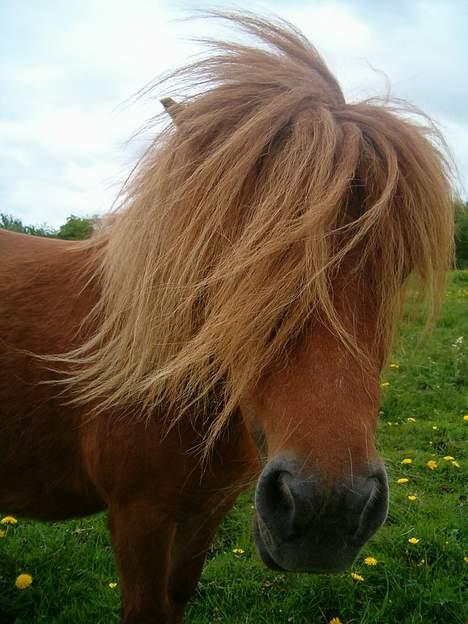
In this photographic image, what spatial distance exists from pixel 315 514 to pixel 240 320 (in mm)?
468

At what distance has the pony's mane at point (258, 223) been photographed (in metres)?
1.38

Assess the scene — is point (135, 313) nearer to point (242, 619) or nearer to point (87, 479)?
point (87, 479)

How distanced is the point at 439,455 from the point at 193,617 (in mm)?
2454

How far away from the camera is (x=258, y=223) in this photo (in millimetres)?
1416

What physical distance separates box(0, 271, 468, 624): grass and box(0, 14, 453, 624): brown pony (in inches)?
33.9

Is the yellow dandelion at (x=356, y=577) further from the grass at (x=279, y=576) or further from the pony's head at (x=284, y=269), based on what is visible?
the pony's head at (x=284, y=269)

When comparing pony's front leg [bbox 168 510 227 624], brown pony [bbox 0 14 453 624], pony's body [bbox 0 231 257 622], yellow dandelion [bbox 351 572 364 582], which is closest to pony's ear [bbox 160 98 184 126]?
brown pony [bbox 0 14 453 624]

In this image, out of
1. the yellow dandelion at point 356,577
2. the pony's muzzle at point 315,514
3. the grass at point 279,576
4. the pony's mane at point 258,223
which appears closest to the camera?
the pony's muzzle at point 315,514

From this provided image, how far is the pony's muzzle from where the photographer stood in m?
1.19

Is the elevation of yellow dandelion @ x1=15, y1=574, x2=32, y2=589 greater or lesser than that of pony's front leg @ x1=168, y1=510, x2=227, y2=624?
lesser

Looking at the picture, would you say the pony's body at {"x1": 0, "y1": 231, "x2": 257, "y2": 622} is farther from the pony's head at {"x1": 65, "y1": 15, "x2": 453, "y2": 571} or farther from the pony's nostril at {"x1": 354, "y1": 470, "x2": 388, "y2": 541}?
the pony's nostril at {"x1": 354, "y1": 470, "x2": 388, "y2": 541}

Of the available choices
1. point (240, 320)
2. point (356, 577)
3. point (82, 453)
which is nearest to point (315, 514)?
point (240, 320)

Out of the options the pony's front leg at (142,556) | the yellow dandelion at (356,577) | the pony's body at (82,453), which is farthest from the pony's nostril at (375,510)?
the yellow dandelion at (356,577)

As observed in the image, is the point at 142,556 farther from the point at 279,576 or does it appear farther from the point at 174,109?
the point at 174,109
